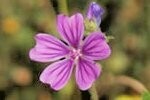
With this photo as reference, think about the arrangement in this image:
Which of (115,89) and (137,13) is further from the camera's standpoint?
(137,13)

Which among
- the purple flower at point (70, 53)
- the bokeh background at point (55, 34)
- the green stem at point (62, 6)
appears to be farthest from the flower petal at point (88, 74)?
the bokeh background at point (55, 34)

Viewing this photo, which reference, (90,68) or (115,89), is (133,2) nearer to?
(115,89)

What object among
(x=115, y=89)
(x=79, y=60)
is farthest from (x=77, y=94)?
(x=115, y=89)

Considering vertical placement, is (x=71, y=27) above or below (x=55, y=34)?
above

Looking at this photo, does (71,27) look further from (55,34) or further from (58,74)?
(55,34)

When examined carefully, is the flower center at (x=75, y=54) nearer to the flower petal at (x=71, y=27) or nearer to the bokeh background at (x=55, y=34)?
the flower petal at (x=71, y=27)

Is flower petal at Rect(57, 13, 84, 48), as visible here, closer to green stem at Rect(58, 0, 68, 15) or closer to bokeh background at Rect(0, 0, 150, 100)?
green stem at Rect(58, 0, 68, 15)

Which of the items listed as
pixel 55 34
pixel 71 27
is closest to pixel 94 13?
pixel 71 27
